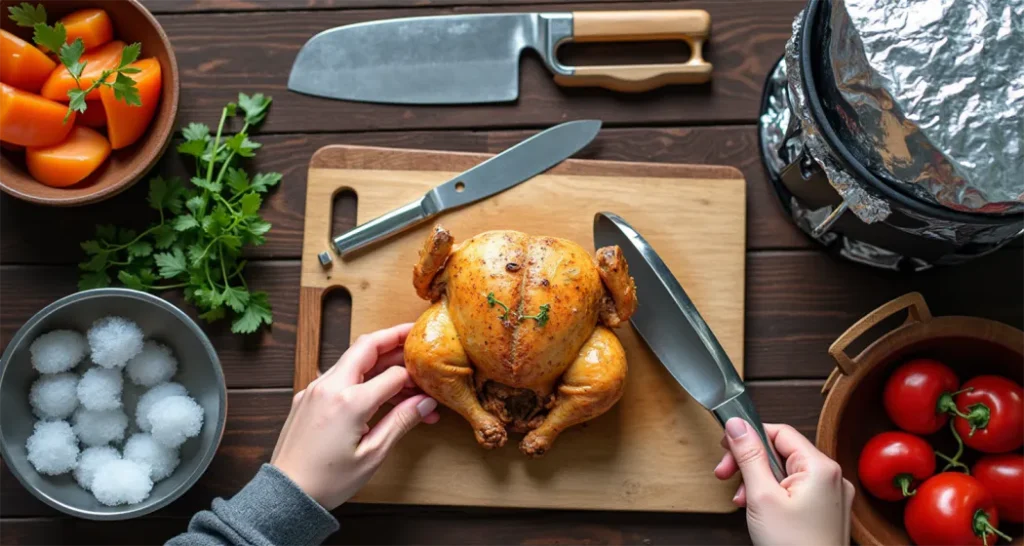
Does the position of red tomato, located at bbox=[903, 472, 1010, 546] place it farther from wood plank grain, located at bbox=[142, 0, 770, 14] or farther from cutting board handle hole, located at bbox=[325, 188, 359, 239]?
cutting board handle hole, located at bbox=[325, 188, 359, 239]

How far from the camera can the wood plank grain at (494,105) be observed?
2.20 metres

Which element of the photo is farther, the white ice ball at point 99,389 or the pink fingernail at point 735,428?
the white ice ball at point 99,389

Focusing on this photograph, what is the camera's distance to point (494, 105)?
2.20 meters

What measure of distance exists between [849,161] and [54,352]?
73.4 inches

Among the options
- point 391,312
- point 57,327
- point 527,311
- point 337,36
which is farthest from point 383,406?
point 337,36

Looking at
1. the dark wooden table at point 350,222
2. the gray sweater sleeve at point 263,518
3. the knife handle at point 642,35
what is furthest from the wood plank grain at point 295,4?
the gray sweater sleeve at point 263,518

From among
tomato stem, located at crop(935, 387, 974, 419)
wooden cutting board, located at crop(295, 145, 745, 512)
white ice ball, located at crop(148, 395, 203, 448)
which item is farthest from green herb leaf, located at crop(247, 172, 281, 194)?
tomato stem, located at crop(935, 387, 974, 419)

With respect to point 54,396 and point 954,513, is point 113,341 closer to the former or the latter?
point 54,396

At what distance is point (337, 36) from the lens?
85.1 inches

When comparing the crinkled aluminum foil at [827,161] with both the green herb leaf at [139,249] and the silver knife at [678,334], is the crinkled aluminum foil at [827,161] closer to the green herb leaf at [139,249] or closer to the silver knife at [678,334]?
the silver knife at [678,334]

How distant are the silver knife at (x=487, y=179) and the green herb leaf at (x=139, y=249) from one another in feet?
1.62

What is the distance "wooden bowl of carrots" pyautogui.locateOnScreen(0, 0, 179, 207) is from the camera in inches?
74.2

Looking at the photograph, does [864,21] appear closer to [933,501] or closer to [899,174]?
[899,174]

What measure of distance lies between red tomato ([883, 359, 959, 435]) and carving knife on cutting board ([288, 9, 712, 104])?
91 cm
